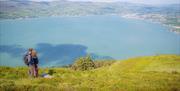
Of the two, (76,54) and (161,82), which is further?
(76,54)

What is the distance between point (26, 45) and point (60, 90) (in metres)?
179

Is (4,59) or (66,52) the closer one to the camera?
(4,59)

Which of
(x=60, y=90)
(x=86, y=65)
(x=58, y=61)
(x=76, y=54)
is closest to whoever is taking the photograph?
(x=60, y=90)

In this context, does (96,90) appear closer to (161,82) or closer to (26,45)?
(161,82)

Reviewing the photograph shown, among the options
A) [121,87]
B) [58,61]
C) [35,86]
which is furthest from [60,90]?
[58,61]

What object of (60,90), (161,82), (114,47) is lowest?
(114,47)

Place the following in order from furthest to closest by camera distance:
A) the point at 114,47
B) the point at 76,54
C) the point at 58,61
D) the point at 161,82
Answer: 1. the point at 114,47
2. the point at 76,54
3. the point at 58,61
4. the point at 161,82

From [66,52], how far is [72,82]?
527 feet

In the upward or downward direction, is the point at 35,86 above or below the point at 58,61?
above

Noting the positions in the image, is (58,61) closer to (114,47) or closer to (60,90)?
(114,47)

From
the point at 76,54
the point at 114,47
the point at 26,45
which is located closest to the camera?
the point at 76,54

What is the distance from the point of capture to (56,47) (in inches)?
7451

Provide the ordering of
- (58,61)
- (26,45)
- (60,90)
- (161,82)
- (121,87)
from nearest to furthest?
(60,90)
(121,87)
(161,82)
(58,61)
(26,45)

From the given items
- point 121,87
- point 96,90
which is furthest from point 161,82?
point 96,90
